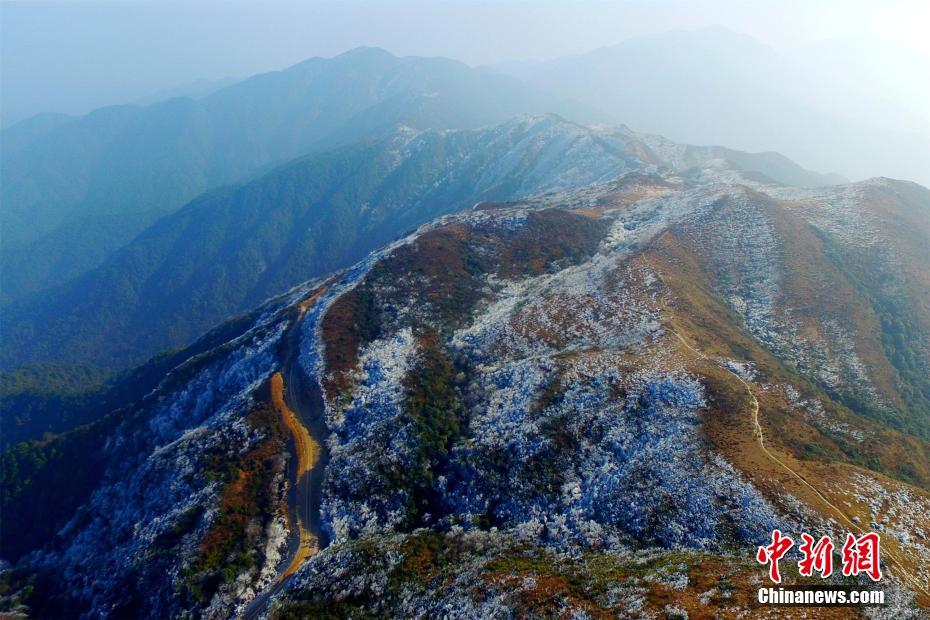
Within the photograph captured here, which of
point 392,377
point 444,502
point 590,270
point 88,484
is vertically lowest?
point 88,484

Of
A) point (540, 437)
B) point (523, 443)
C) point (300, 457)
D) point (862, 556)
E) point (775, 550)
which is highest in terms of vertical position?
point (862, 556)

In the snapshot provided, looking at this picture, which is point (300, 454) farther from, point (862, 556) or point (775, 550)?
point (862, 556)

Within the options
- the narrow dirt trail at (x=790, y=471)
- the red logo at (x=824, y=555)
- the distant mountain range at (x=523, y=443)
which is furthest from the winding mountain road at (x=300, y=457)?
the narrow dirt trail at (x=790, y=471)

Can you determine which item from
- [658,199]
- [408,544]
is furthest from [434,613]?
[658,199]

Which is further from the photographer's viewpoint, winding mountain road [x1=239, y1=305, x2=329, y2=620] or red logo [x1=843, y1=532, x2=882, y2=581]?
winding mountain road [x1=239, y1=305, x2=329, y2=620]

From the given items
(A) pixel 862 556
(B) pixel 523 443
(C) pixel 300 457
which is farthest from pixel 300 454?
(A) pixel 862 556

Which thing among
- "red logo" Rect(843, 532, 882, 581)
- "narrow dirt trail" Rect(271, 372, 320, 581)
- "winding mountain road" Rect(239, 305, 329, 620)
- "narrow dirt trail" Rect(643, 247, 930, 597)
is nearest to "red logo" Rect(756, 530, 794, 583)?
"red logo" Rect(843, 532, 882, 581)

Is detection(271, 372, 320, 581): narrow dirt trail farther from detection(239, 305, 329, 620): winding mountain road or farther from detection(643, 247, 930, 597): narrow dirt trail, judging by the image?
detection(643, 247, 930, 597): narrow dirt trail

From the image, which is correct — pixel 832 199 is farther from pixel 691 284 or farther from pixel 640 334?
pixel 640 334
